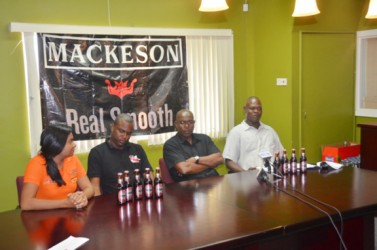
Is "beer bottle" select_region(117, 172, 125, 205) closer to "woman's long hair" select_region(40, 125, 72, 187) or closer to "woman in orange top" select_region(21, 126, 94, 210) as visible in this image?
"woman in orange top" select_region(21, 126, 94, 210)

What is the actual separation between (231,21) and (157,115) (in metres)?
1.60

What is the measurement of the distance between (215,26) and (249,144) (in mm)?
1934

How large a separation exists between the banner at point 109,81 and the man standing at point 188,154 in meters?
1.27

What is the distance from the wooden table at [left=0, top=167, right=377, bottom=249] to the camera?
1880mm

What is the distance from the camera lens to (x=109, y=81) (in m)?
4.54

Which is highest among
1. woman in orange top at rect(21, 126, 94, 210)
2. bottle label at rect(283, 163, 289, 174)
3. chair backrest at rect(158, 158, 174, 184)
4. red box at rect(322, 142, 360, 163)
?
woman in orange top at rect(21, 126, 94, 210)

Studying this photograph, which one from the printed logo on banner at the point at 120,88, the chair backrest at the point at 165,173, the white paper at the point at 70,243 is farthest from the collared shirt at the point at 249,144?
the white paper at the point at 70,243

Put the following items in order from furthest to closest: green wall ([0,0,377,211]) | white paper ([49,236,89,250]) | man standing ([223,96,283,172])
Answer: green wall ([0,0,377,211]) → man standing ([223,96,283,172]) → white paper ([49,236,89,250])

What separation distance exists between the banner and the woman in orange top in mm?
1682

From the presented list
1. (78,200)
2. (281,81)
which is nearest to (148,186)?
(78,200)

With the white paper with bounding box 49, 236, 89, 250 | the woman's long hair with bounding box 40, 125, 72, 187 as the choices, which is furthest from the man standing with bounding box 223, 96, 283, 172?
the white paper with bounding box 49, 236, 89, 250

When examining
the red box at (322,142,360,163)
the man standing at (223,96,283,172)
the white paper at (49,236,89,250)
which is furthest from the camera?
the red box at (322,142,360,163)

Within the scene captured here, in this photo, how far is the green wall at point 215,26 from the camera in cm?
407

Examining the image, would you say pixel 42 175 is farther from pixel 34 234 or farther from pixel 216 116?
pixel 216 116
